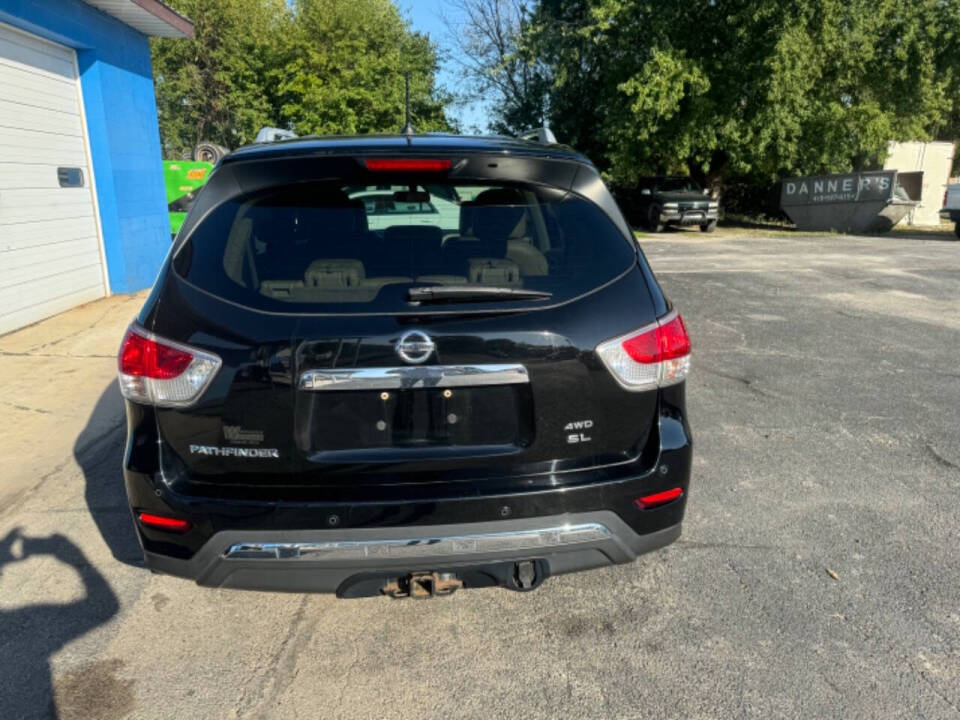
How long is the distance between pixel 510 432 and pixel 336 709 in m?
1.06

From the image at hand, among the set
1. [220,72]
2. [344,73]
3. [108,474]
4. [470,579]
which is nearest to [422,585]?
[470,579]

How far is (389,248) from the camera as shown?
7.95 feet

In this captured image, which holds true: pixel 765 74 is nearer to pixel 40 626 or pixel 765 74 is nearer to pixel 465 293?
pixel 465 293

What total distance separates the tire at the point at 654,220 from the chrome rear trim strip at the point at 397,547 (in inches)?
879

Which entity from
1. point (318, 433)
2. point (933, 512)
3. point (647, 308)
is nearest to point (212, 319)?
point (318, 433)

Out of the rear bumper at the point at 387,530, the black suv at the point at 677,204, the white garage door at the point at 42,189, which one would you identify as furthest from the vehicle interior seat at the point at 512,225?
the black suv at the point at 677,204

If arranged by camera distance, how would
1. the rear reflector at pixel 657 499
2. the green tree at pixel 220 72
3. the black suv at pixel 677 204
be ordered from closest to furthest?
the rear reflector at pixel 657 499 → the black suv at pixel 677 204 → the green tree at pixel 220 72

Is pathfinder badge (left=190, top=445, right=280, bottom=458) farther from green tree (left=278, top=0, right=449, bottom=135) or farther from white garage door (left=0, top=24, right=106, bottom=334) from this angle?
green tree (left=278, top=0, right=449, bottom=135)

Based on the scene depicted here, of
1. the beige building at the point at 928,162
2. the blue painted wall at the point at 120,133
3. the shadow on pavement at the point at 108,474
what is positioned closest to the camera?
the shadow on pavement at the point at 108,474

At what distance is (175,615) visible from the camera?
2.88m

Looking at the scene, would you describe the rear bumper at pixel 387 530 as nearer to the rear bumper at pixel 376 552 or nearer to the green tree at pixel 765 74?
the rear bumper at pixel 376 552

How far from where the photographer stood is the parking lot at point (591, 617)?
2412 millimetres

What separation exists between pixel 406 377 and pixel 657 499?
0.96m

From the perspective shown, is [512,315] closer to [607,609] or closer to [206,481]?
[206,481]
